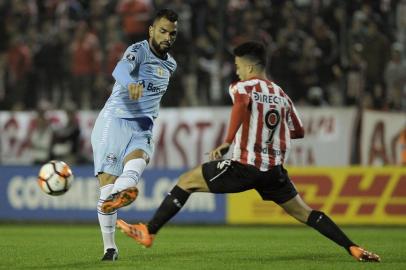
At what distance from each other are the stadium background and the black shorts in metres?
8.22

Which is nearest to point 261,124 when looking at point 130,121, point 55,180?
point 130,121

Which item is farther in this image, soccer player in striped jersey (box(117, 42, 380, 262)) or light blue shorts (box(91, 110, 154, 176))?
light blue shorts (box(91, 110, 154, 176))

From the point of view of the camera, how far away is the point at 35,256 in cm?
947

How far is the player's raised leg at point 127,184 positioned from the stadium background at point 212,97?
27.1ft

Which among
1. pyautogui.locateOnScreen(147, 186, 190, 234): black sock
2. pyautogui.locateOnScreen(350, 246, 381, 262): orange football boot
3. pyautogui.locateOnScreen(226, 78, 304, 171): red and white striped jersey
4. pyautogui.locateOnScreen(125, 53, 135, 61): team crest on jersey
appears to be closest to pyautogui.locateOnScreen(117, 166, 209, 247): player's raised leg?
pyautogui.locateOnScreen(147, 186, 190, 234): black sock

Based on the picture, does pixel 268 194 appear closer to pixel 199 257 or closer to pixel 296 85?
pixel 199 257

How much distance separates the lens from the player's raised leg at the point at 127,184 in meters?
8.18

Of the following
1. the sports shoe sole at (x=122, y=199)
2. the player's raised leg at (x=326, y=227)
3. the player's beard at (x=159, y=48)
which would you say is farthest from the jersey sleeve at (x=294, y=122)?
the sports shoe sole at (x=122, y=199)

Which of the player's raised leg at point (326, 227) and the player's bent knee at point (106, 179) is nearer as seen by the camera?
the player's raised leg at point (326, 227)

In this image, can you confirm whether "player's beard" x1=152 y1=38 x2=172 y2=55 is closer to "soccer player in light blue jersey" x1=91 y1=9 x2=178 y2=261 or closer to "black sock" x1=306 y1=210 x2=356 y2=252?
"soccer player in light blue jersey" x1=91 y1=9 x2=178 y2=261

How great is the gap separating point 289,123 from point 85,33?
10.1m

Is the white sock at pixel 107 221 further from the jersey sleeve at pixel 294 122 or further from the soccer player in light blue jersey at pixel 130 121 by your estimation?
the jersey sleeve at pixel 294 122

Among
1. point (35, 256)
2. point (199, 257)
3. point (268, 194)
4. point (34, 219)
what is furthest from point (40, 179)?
point (34, 219)

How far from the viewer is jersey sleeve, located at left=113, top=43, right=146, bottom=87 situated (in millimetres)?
8438
